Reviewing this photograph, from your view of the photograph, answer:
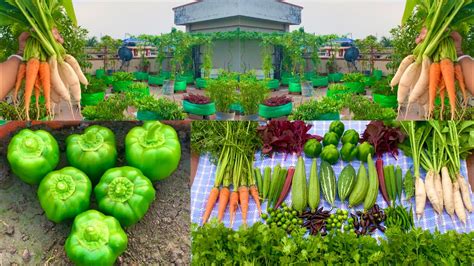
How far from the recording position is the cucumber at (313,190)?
Result: 2659mm

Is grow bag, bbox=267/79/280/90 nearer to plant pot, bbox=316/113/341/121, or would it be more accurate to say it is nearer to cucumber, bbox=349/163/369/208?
plant pot, bbox=316/113/341/121

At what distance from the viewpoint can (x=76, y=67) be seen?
10.0ft

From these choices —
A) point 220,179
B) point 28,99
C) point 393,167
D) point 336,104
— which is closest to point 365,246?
point 393,167

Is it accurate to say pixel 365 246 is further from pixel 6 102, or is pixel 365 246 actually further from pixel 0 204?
pixel 6 102

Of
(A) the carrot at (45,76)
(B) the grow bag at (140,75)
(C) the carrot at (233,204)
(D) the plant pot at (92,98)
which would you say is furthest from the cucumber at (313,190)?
(A) the carrot at (45,76)

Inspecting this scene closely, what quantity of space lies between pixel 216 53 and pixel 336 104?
806 mm

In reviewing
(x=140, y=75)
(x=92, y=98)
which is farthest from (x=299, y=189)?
(x=92, y=98)

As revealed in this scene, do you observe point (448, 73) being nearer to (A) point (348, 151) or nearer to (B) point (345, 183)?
(A) point (348, 151)

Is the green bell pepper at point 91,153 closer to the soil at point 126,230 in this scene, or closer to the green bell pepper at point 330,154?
the soil at point 126,230

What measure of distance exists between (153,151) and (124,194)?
235 millimetres

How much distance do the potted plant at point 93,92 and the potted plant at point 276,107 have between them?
956mm

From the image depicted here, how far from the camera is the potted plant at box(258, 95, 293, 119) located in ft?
10.8

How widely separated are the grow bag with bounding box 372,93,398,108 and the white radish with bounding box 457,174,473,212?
66cm

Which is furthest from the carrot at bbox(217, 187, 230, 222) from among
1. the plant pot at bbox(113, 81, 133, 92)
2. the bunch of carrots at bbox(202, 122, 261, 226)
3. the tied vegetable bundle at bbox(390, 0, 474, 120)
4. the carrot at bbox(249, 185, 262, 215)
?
the tied vegetable bundle at bbox(390, 0, 474, 120)
